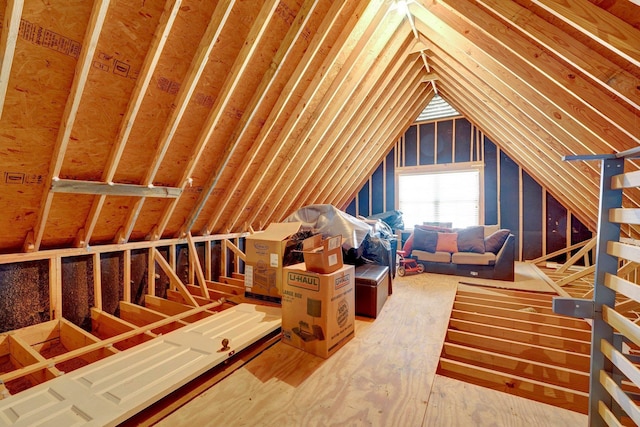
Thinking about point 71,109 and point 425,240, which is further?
point 425,240

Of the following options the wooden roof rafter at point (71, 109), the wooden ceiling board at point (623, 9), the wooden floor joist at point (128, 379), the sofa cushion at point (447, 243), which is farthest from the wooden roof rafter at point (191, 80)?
the sofa cushion at point (447, 243)

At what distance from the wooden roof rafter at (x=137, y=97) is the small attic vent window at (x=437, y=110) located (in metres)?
5.87

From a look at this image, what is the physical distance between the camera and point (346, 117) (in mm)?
4043

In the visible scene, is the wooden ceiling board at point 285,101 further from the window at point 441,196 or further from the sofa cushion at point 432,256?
the window at point 441,196

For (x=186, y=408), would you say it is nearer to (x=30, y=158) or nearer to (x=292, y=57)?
(x=30, y=158)

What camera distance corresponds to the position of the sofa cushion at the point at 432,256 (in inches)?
190

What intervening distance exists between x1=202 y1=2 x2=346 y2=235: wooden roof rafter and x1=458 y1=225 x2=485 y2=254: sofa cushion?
144 inches

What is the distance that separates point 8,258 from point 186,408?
82.0 inches

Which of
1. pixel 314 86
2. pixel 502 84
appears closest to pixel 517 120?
pixel 502 84

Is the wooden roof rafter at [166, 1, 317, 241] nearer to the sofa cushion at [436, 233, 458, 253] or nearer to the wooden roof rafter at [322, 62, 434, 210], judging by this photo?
the wooden roof rafter at [322, 62, 434, 210]

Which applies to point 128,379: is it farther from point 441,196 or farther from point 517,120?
point 441,196

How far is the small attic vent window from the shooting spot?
6555mm

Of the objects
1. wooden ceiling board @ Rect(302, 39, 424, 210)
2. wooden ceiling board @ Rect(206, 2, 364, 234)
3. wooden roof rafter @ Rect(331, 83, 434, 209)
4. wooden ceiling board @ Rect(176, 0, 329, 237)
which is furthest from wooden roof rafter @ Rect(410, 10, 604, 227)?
wooden roof rafter @ Rect(331, 83, 434, 209)

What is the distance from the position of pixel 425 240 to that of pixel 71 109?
4.88 meters
